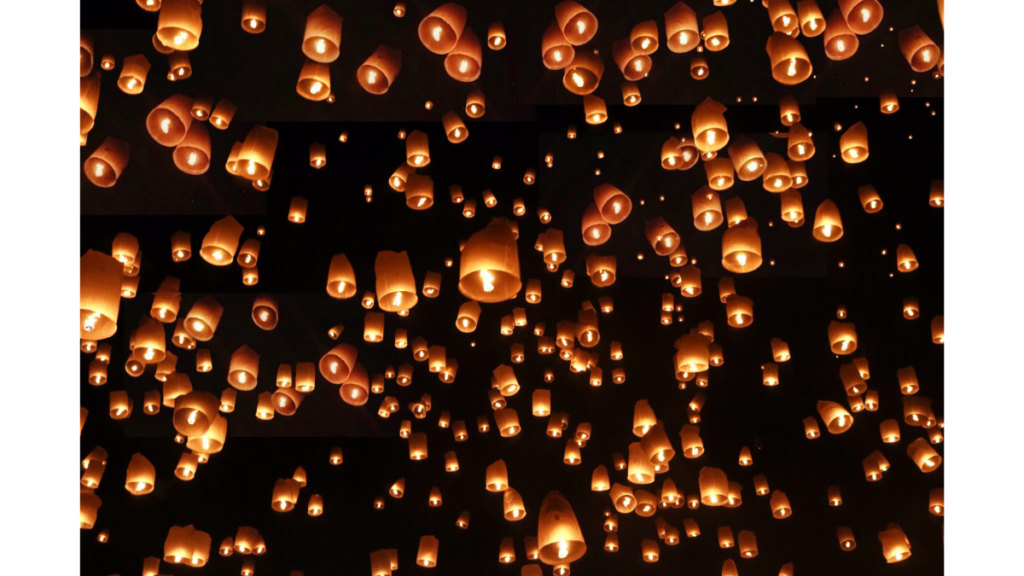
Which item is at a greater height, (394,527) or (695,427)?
(695,427)

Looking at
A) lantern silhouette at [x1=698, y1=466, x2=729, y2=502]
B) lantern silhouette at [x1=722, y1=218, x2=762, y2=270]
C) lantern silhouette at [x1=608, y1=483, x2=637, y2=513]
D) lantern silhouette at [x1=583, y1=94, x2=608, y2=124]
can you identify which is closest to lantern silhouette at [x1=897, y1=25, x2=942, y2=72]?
lantern silhouette at [x1=722, y1=218, x2=762, y2=270]

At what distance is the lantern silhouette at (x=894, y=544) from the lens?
4.26 meters

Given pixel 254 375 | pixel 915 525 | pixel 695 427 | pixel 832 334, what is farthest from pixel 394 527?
pixel 915 525

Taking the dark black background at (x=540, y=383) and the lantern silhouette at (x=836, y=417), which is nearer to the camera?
the lantern silhouette at (x=836, y=417)

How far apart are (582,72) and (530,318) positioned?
191cm

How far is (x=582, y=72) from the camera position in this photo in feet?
10.5

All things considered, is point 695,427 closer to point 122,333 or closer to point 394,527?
point 394,527

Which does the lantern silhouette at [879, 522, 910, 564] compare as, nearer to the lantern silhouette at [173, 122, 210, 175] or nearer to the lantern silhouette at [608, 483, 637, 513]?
the lantern silhouette at [608, 483, 637, 513]

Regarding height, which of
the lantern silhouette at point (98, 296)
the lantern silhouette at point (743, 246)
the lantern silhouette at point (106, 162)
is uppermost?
the lantern silhouette at point (106, 162)

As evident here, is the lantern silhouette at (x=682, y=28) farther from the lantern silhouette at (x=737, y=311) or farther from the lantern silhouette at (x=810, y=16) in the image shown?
the lantern silhouette at (x=737, y=311)

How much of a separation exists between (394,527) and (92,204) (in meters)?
2.83

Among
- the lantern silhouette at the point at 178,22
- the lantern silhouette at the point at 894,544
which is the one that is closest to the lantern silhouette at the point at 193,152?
the lantern silhouette at the point at 178,22

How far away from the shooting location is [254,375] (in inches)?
156

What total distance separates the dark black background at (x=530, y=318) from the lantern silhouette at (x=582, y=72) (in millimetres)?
820
